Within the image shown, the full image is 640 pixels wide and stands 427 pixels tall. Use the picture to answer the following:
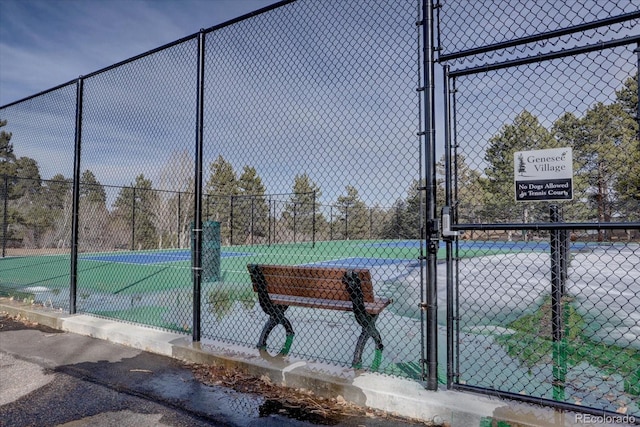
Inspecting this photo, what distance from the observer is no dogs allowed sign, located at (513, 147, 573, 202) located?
2279 mm

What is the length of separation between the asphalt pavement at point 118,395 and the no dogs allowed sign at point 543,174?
1.62m

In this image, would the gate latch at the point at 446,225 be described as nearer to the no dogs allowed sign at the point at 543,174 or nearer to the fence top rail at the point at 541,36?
the no dogs allowed sign at the point at 543,174

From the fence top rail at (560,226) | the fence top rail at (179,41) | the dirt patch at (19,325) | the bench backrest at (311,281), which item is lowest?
the dirt patch at (19,325)

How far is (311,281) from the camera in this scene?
3.73 meters

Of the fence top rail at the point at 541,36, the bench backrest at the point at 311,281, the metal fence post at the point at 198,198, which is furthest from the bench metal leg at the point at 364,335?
the fence top rail at the point at 541,36

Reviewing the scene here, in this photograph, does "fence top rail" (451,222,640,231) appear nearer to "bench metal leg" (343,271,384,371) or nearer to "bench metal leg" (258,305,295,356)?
"bench metal leg" (343,271,384,371)

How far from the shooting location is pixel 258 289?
396cm

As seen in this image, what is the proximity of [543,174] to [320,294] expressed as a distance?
6.97 feet

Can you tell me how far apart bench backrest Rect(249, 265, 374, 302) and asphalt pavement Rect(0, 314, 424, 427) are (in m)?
1.04

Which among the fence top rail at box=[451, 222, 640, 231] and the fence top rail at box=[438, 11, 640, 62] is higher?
the fence top rail at box=[438, 11, 640, 62]

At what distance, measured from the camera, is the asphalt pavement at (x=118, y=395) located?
2.62 meters

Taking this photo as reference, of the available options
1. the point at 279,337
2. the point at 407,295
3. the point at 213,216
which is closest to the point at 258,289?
the point at 279,337

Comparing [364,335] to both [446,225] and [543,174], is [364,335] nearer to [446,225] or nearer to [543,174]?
[446,225]

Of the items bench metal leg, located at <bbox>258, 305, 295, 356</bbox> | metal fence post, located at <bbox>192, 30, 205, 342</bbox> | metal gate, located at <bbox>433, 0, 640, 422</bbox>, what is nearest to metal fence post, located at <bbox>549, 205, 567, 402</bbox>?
metal gate, located at <bbox>433, 0, 640, 422</bbox>
